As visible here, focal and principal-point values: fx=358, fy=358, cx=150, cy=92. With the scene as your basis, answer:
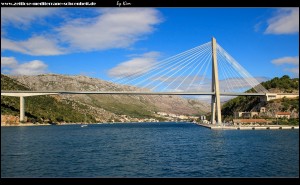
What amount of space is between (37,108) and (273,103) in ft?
185

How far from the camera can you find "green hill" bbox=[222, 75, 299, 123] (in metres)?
69.1

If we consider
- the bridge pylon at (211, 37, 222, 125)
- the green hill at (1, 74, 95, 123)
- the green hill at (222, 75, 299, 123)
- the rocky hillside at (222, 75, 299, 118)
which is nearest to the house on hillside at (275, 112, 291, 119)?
the rocky hillside at (222, 75, 299, 118)

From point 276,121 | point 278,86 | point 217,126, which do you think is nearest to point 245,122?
point 276,121

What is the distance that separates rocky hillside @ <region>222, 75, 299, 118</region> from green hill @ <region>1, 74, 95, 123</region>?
44.2 meters

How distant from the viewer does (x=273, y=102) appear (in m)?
72.0

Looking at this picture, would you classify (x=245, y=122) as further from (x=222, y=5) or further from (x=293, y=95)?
(x=222, y=5)

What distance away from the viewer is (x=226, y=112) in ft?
301

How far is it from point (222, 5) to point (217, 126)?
183 feet

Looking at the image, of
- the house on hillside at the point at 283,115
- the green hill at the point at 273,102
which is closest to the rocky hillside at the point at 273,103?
the green hill at the point at 273,102

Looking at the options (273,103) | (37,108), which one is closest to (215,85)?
(273,103)

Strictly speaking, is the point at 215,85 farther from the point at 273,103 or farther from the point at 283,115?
the point at 273,103

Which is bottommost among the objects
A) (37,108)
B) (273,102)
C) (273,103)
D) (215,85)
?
(37,108)

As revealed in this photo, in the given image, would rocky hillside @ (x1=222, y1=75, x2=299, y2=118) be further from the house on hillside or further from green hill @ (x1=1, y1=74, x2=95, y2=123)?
green hill @ (x1=1, y1=74, x2=95, y2=123)

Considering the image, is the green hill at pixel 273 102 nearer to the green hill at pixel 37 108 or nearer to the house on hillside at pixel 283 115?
the house on hillside at pixel 283 115
